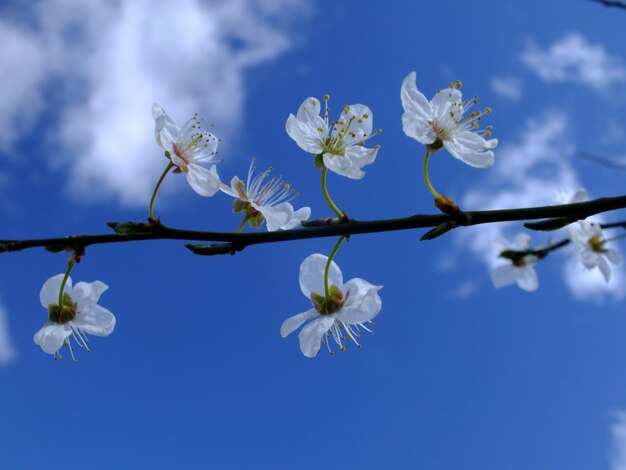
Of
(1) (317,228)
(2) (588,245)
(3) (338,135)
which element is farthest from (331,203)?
(2) (588,245)

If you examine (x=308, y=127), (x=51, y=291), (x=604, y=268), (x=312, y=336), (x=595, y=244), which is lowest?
(x=312, y=336)

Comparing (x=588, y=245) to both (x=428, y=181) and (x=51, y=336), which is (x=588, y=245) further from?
(x=51, y=336)

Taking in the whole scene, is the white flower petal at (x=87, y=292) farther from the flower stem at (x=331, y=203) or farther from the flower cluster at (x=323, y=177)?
the flower stem at (x=331, y=203)

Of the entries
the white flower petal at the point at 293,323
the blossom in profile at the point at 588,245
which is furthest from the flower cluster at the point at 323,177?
the blossom in profile at the point at 588,245

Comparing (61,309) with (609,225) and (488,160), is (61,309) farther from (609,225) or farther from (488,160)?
(609,225)

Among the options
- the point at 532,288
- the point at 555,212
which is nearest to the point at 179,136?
the point at 555,212

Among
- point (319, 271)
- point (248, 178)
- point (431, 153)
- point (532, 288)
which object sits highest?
point (532, 288)
